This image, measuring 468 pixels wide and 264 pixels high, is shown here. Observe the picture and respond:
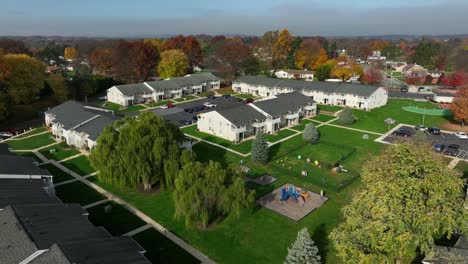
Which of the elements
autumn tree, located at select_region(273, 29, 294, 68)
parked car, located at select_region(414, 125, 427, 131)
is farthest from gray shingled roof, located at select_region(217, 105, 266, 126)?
autumn tree, located at select_region(273, 29, 294, 68)

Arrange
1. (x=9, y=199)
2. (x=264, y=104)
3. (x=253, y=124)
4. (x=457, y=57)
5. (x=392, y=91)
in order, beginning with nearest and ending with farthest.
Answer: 1. (x=9, y=199)
2. (x=253, y=124)
3. (x=264, y=104)
4. (x=392, y=91)
5. (x=457, y=57)

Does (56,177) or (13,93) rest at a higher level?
(13,93)

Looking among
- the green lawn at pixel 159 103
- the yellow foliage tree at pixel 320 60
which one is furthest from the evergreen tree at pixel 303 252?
the yellow foliage tree at pixel 320 60

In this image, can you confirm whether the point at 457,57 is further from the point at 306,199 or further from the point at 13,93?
the point at 13,93

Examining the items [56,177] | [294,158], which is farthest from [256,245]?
[56,177]

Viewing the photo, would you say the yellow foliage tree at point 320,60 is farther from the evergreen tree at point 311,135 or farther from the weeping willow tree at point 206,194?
the weeping willow tree at point 206,194

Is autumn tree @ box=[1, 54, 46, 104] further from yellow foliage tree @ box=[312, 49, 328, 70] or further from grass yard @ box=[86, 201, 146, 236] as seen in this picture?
yellow foliage tree @ box=[312, 49, 328, 70]

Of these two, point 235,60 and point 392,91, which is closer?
point 392,91
